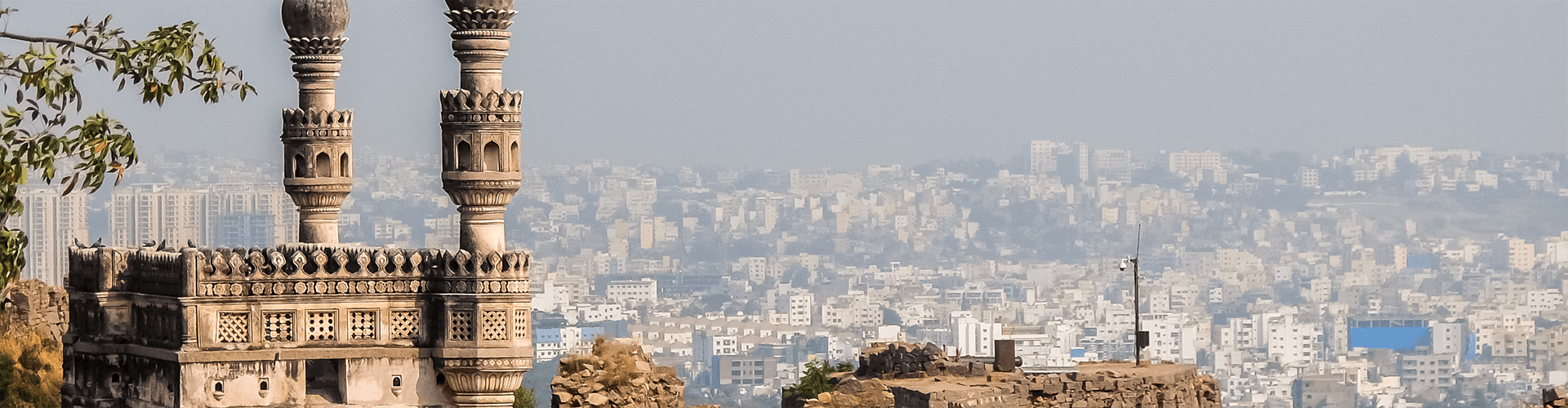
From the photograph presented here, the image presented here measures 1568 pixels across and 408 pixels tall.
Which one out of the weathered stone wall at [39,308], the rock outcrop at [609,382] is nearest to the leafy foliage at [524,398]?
the weathered stone wall at [39,308]

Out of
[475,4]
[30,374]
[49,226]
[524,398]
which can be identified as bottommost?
[524,398]

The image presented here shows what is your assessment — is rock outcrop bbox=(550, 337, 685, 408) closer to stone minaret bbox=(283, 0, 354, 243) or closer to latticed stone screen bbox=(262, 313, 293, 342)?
stone minaret bbox=(283, 0, 354, 243)

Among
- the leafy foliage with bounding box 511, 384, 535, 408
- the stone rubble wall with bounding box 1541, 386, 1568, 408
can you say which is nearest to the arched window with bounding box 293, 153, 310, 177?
the leafy foliage with bounding box 511, 384, 535, 408

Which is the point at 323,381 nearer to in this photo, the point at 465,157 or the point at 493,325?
the point at 493,325

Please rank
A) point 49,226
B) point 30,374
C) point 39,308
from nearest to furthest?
point 30,374 → point 39,308 → point 49,226

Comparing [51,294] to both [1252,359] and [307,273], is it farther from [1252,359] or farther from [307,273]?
[1252,359]

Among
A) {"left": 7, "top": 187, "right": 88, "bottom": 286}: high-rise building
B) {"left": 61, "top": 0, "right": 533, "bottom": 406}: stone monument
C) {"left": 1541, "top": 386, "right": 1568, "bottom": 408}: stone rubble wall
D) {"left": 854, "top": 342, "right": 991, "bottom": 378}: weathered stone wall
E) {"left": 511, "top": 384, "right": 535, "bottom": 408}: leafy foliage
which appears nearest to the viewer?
{"left": 61, "top": 0, "right": 533, "bottom": 406}: stone monument

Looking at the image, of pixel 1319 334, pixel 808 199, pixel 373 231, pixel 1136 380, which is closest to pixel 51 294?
pixel 1136 380

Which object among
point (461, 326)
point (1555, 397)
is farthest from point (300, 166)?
point (1555, 397)
